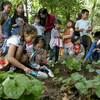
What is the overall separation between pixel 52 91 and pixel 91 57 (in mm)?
3801

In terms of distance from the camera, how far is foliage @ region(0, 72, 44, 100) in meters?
3.49

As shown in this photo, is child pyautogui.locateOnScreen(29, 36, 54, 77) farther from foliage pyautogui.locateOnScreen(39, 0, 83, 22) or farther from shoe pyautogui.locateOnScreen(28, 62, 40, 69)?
foliage pyautogui.locateOnScreen(39, 0, 83, 22)

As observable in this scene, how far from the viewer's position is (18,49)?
602cm

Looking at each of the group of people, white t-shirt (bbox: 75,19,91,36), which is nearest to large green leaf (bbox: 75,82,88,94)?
the group of people

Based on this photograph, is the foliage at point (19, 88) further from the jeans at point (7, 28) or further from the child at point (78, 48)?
the child at point (78, 48)

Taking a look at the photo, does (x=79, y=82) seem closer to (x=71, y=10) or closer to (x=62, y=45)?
(x=62, y=45)

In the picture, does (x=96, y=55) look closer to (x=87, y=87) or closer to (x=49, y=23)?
(x=49, y=23)

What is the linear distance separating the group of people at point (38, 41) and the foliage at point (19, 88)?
2064 mm

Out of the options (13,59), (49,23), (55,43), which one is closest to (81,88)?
(13,59)

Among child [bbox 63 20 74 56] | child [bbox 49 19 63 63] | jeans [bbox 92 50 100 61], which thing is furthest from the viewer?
child [bbox 63 20 74 56]

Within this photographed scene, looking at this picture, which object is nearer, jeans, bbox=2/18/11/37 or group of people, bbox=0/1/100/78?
group of people, bbox=0/1/100/78

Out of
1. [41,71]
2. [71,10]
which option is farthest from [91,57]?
[71,10]

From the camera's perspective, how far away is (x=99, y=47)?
8680 millimetres

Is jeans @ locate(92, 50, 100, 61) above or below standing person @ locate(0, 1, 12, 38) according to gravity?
below
